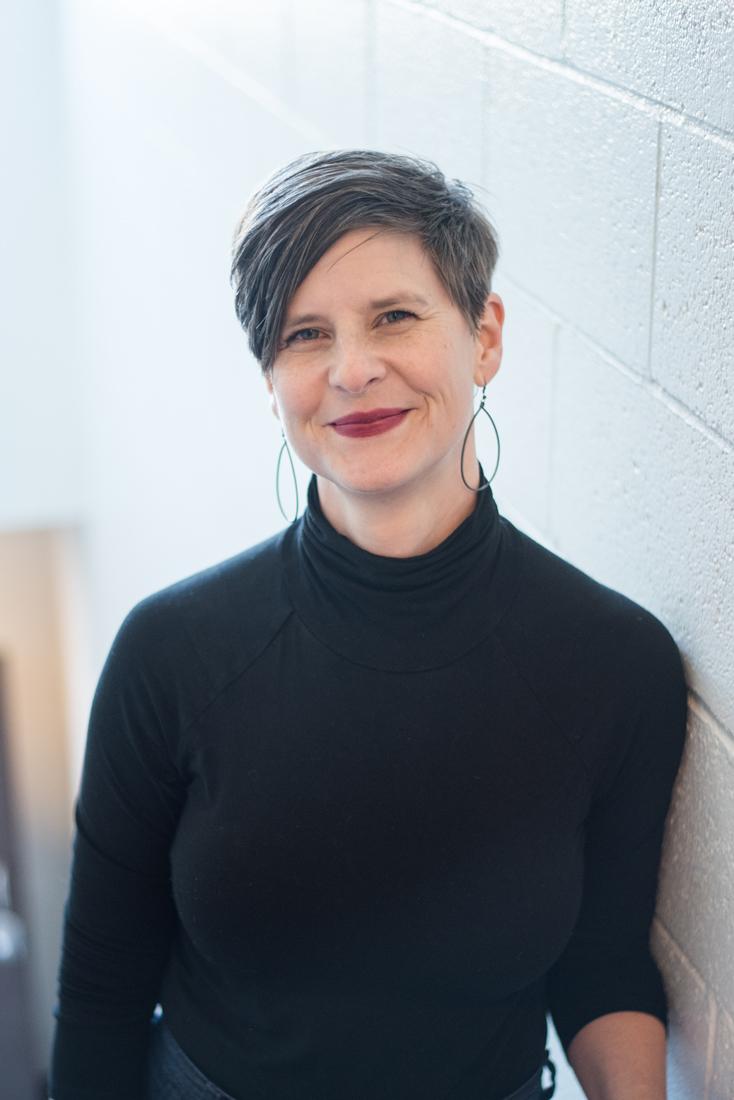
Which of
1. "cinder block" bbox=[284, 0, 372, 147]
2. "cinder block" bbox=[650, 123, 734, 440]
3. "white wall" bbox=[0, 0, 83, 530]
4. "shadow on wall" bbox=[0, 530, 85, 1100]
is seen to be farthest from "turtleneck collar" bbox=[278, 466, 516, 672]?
"shadow on wall" bbox=[0, 530, 85, 1100]

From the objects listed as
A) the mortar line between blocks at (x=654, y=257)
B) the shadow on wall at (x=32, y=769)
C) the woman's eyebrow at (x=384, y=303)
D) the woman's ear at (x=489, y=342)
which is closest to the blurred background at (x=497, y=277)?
the mortar line between blocks at (x=654, y=257)

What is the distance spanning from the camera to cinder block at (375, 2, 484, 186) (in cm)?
156

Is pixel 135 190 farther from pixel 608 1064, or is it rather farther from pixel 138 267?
pixel 608 1064

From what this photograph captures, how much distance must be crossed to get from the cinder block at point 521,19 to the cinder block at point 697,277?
26 cm

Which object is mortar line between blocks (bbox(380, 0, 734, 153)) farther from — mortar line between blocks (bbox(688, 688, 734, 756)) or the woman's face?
mortar line between blocks (bbox(688, 688, 734, 756))

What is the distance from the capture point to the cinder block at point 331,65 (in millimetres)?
1913

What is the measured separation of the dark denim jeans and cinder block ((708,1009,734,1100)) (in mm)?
204

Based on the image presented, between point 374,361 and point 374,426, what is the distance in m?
0.05

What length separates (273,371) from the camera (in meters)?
1.21

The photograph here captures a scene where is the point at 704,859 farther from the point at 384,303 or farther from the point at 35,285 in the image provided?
the point at 35,285

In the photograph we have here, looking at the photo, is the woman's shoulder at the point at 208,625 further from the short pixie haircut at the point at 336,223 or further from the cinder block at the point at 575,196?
the cinder block at the point at 575,196

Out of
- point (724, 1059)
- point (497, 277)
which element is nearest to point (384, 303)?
point (497, 277)

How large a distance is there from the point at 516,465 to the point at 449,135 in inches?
15.9

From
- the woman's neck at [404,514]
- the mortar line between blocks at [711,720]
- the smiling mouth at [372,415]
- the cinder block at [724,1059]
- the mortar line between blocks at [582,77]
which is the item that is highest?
the mortar line between blocks at [582,77]
